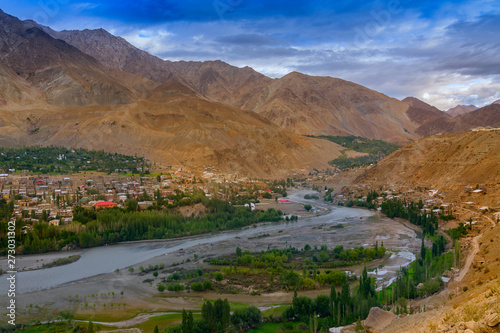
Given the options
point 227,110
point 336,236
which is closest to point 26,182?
point 336,236

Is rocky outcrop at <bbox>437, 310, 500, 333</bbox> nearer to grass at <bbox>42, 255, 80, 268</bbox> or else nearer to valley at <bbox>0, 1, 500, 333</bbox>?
valley at <bbox>0, 1, 500, 333</bbox>

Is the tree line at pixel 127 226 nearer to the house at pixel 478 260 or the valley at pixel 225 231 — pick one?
the valley at pixel 225 231

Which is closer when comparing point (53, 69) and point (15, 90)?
point (15, 90)

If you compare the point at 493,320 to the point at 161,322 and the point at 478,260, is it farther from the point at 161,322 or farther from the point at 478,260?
the point at 478,260

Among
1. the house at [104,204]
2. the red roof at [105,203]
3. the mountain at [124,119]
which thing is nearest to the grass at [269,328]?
the house at [104,204]

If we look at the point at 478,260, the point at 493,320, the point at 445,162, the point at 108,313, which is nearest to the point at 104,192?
the point at 108,313

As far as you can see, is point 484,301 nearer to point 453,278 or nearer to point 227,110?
point 453,278
